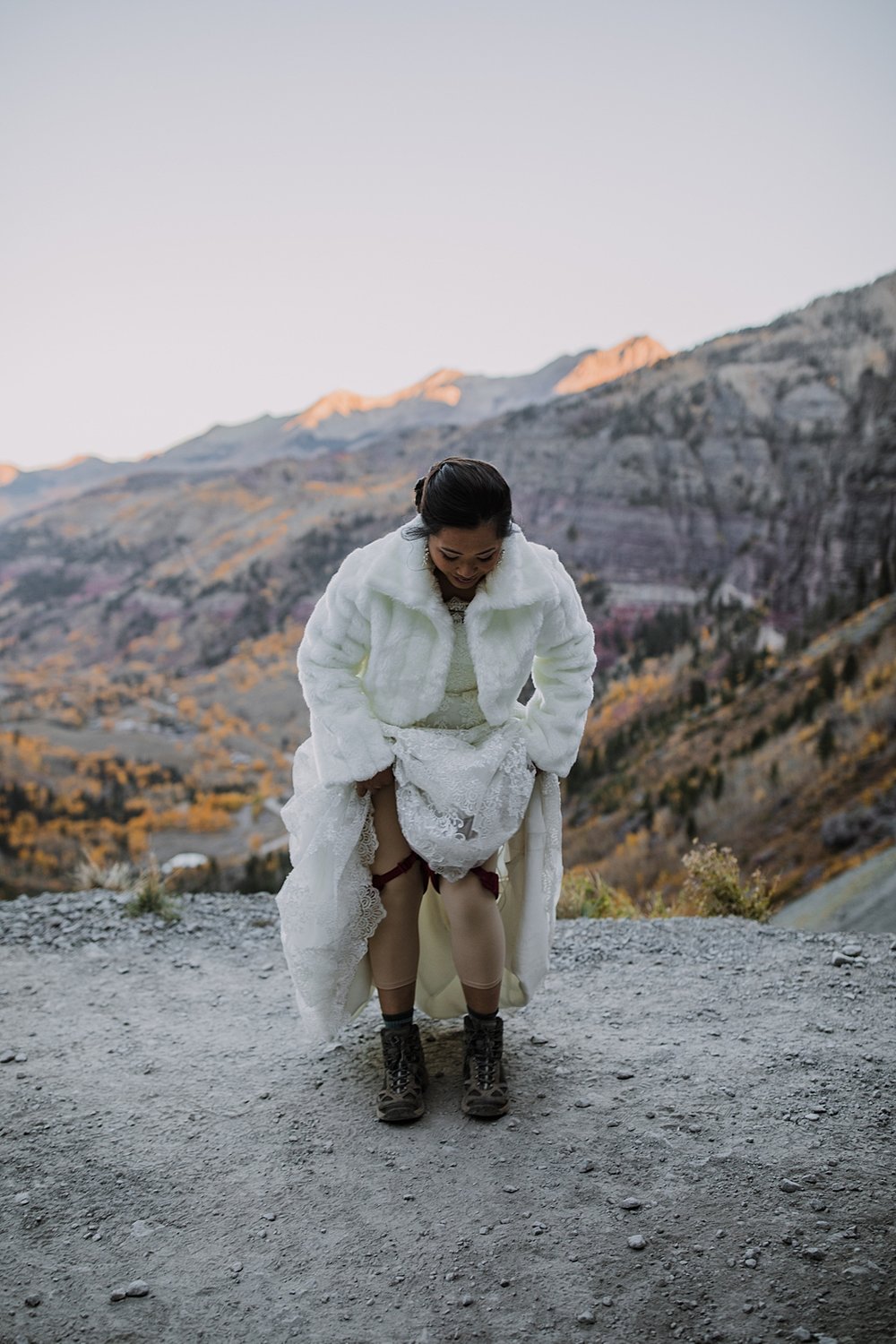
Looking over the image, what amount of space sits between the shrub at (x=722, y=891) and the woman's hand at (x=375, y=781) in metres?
2.63

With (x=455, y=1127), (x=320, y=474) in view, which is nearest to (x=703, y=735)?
(x=455, y=1127)

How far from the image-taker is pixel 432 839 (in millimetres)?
2207

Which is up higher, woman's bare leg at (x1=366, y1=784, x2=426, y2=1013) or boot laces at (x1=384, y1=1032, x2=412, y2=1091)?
woman's bare leg at (x1=366, y1=784, x2=426, y2=1013)

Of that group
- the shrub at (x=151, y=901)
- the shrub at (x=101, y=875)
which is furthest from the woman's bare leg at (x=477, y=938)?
the shrub at (x=101, y=875)

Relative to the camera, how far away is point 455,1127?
2293 mm

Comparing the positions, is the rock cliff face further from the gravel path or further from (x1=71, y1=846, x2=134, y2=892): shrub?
the gravel path

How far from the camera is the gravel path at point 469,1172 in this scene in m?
1.66

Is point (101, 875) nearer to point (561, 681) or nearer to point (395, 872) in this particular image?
point (395, 872)

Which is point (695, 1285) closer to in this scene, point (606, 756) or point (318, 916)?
point (318, 916)

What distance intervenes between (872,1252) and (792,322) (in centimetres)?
5203

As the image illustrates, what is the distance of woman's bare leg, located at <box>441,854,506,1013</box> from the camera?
2291 mm

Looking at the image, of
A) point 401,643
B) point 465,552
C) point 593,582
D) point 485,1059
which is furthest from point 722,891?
point 593,582

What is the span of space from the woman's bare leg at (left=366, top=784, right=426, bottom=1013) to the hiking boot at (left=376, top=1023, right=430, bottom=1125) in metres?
0.07

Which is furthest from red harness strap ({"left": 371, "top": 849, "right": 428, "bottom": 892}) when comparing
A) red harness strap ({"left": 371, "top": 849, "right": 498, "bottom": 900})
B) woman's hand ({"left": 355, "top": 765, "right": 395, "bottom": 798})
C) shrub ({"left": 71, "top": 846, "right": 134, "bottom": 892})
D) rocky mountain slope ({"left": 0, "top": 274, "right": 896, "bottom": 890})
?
rocky mountain slope ({"left": 0, "top": 274, "right": 896, "bottom": 890})
